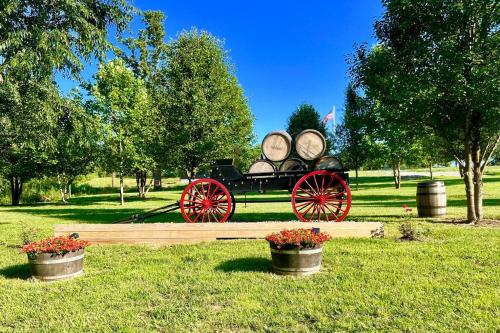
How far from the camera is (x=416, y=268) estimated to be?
19.6 feet

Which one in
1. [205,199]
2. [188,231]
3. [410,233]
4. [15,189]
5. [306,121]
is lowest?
[410,233]

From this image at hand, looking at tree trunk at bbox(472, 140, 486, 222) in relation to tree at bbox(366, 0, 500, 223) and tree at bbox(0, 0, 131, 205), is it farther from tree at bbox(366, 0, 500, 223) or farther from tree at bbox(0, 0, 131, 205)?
tree at bbox(0, 0, 131, 205)

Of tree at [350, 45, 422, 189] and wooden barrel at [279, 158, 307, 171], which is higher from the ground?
tree at [350, 45, 422, 189]

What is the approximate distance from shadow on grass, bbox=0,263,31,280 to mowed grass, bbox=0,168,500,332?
0.08ft

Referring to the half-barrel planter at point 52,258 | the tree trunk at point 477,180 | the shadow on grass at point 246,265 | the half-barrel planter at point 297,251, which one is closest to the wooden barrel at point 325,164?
the shadow on grass at point 246,265

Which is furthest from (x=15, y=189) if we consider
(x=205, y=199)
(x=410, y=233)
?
(x=410, y=233)

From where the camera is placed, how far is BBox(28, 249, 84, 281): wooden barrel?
229 inches

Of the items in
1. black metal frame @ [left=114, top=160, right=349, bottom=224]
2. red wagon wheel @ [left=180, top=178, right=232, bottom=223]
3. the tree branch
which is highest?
the tree branch

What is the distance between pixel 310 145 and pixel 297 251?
14.4ft

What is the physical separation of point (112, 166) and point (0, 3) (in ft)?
50.7

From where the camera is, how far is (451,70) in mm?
9805

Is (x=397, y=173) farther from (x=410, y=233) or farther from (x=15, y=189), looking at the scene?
(x=15, y=189)

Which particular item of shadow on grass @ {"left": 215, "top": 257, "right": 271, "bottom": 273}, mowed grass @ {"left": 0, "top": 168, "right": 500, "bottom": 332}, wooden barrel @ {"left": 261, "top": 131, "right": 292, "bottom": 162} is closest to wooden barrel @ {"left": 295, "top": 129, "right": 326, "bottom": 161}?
wooden barrel @ {"left": 261, "top": 131, "right": 292, "bottom": 162}

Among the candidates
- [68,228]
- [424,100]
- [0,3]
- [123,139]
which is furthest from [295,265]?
[123,139]
